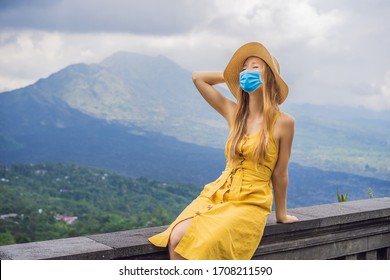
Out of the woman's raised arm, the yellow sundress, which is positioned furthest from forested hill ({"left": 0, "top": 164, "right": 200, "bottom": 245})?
the yellow sundress

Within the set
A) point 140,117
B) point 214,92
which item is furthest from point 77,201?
point 214,92

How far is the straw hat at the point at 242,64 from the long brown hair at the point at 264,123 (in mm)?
28

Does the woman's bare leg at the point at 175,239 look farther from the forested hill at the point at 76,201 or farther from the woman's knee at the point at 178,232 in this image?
the forested hill at the point at 76,201

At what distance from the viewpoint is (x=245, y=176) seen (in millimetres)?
2672

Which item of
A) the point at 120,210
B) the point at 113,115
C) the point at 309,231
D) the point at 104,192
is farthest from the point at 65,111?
the point at 309,231

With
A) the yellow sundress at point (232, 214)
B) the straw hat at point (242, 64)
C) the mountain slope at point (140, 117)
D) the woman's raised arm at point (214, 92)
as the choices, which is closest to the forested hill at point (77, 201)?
the mountain slope at point (140, 117)

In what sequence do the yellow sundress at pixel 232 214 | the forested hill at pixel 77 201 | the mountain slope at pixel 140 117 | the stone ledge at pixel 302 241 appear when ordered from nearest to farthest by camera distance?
1. the stone ledge at pixel 302 241
2. the yellow sundress at pixel 232 214
3. the forested hill at pixel 77 201
4. the mountain slope at pixel 140 117

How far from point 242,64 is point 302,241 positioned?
95cm

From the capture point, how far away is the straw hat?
2.72 meters

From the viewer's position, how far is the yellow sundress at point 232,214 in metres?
2.42

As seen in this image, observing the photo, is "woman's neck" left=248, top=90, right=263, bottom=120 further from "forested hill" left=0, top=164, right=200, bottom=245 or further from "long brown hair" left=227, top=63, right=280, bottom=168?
"forested hill" left=0, top=164, right=200, bottom=245

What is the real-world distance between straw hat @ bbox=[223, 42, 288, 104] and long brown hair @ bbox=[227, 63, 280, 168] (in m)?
0.03

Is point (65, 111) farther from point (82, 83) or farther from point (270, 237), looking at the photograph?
point (270, 237)
